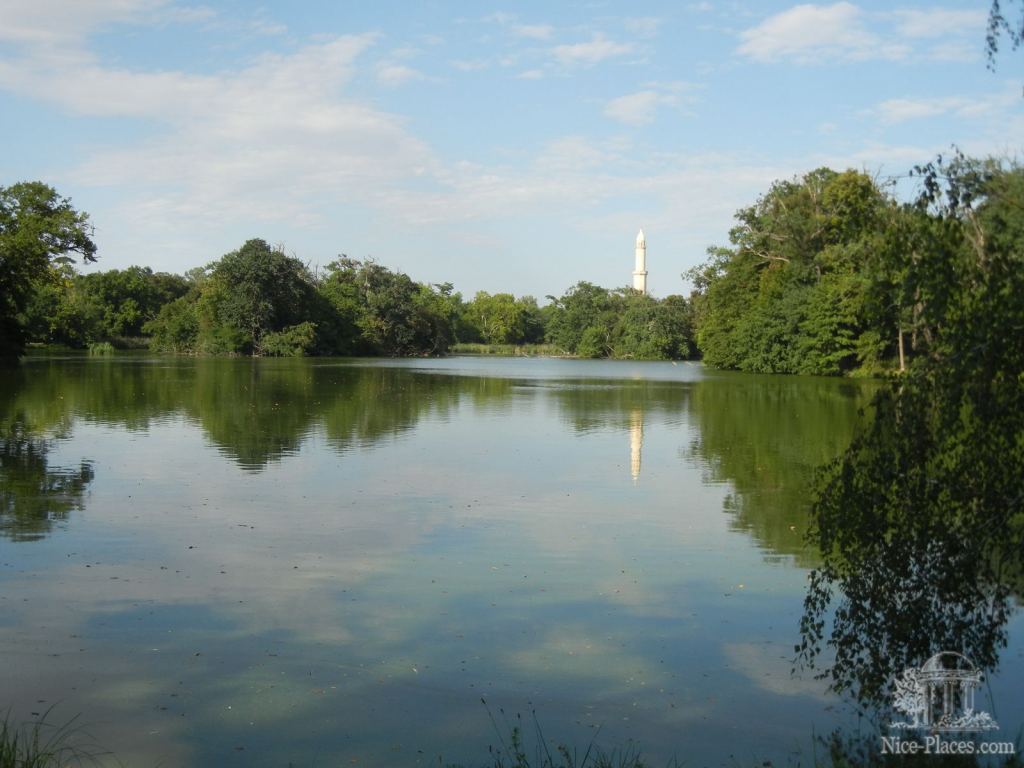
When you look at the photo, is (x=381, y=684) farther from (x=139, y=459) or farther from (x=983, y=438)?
(x=139, y=459)

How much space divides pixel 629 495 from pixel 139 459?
8457 millimetres

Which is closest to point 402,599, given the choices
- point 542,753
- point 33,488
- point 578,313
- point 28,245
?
point 542,753

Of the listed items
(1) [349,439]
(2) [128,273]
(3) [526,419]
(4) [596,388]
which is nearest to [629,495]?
(1) [349,439]

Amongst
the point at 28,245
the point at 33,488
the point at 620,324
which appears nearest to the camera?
the point at 33,488

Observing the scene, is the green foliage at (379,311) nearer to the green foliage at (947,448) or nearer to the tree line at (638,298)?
the tree line at (638,298)

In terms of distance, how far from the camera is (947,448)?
550 cm

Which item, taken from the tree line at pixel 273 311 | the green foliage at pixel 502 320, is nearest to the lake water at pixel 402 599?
the tree line at pixel 273 311

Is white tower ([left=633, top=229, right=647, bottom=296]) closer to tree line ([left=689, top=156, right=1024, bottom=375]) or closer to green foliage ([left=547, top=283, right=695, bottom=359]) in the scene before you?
green foliage ([left=547, top=283, right=695, bottom=359])

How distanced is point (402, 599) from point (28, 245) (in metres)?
48.6

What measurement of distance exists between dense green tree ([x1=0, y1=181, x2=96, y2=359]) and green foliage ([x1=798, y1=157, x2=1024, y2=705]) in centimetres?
4945

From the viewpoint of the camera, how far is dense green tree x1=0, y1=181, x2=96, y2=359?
4781cm

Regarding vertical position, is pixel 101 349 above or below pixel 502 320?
below

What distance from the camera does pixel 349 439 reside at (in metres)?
20.2

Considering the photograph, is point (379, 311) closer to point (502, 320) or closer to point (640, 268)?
point (502, 320)
